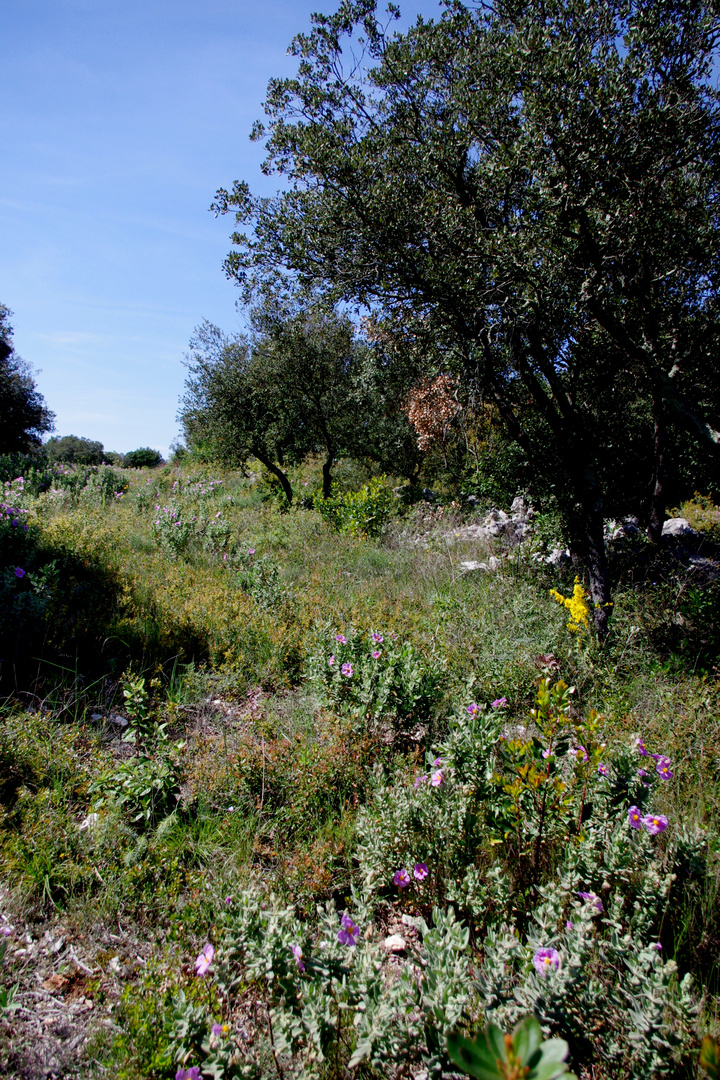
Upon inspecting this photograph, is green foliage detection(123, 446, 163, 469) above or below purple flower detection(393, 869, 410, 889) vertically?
above

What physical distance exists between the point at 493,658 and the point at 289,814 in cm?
222

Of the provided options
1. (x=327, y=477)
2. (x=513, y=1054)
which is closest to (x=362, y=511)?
(x=327, y=477)

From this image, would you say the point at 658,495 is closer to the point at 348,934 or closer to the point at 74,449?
the point at 348,934

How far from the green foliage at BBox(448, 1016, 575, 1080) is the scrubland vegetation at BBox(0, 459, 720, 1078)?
2.95 feet

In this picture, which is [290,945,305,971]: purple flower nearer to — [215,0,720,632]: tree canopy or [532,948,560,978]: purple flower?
[532,948,560,978]: purple flower

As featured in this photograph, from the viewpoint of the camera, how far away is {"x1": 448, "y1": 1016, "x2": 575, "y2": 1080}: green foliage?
2.19 feet

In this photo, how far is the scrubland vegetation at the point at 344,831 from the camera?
5.19ft

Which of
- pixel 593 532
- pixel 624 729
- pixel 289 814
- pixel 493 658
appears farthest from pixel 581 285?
pixel 289 814

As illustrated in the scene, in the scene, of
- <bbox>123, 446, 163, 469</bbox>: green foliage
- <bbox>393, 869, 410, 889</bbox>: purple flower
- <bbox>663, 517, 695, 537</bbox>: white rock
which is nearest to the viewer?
<bbox>393, 869, 410, 889</bbox>: purple flower

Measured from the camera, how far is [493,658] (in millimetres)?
4352

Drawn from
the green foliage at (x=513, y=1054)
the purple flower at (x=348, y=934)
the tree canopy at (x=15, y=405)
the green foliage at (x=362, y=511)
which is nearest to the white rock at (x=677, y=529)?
the green foliage at (x=362, y=511)

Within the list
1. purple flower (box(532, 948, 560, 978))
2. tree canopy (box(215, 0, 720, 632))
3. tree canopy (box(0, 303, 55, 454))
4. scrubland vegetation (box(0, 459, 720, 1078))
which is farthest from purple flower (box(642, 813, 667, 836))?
tree canopy (box(0, 303, 55, 454))

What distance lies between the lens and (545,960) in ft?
5.05

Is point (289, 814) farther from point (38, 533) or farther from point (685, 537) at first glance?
point (685, 537)
